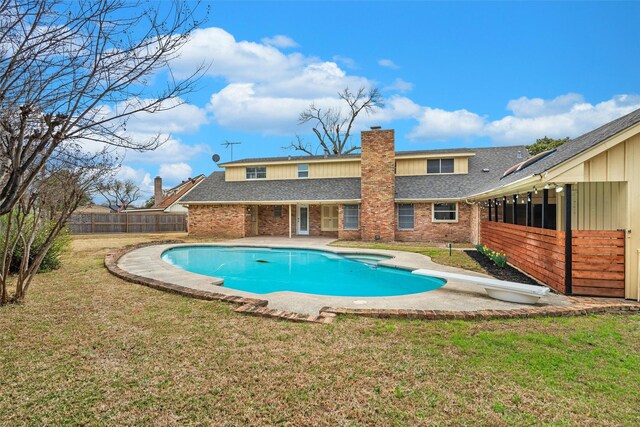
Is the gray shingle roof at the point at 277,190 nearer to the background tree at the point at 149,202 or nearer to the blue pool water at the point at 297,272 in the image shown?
the blue pool water at the point at 297,272

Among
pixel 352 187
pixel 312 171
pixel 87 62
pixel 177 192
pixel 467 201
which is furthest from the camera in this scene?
pixel 177 192

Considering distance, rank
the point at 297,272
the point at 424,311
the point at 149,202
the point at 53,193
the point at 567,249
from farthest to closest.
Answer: the point at 149,202
the point at 297,272
the point at 53,193
the point at 567,249
the point at 424,311

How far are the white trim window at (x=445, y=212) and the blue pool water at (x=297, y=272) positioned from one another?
7.06 meters

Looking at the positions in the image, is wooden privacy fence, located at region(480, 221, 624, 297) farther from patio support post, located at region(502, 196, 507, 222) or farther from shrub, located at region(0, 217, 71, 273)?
shrub, located at region(0, 217, 71, 273)

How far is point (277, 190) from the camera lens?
23750mm

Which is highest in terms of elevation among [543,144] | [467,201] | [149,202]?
[543,144]

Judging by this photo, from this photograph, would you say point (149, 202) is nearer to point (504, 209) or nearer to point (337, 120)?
point (337, 120)

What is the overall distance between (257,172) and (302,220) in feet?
17.0

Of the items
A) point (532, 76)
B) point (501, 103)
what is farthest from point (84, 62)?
point (501, 103)

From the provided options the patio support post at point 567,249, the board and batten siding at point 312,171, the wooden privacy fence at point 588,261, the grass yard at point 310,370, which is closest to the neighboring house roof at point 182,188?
the board and batten siding at point 312,171

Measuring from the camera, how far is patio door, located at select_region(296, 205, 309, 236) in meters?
24.3

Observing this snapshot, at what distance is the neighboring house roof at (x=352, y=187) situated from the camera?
67.6ft

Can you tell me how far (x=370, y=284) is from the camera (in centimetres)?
1048

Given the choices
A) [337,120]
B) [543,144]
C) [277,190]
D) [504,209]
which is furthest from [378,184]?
[543,144]
